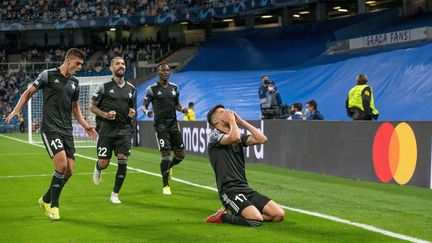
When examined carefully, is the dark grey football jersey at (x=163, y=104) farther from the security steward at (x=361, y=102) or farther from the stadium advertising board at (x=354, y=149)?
the security steward at (x=361, y=102)

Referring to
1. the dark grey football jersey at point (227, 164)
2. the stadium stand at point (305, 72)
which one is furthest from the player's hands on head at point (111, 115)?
the stadium stand at point (305, 72)

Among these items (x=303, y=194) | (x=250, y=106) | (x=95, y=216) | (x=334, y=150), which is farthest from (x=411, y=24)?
(x=95, y=216)

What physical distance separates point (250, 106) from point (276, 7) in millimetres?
14383

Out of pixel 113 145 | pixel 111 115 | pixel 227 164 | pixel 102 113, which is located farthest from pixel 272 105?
pixel 227 164

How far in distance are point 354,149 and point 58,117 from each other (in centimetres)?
785

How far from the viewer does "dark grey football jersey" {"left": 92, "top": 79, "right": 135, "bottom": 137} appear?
12203mm

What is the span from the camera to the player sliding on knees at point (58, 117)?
979 centimetres

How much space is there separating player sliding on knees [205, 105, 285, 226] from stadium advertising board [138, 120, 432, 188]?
526cm

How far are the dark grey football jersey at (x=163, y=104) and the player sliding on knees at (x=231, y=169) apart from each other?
180 inches

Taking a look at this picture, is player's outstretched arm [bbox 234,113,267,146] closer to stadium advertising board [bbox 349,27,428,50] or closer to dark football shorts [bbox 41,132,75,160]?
dark football shorts [bbox 41,132,75,160]

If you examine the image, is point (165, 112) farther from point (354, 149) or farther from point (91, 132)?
point (354, 149)

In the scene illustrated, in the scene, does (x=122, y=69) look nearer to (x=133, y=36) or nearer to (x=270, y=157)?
(x=270, y=157)

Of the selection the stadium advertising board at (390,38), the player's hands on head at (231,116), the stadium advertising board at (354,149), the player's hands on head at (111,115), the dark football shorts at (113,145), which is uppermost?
the stadium advertising board at (390,38)

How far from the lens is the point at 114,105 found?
12211 mm
